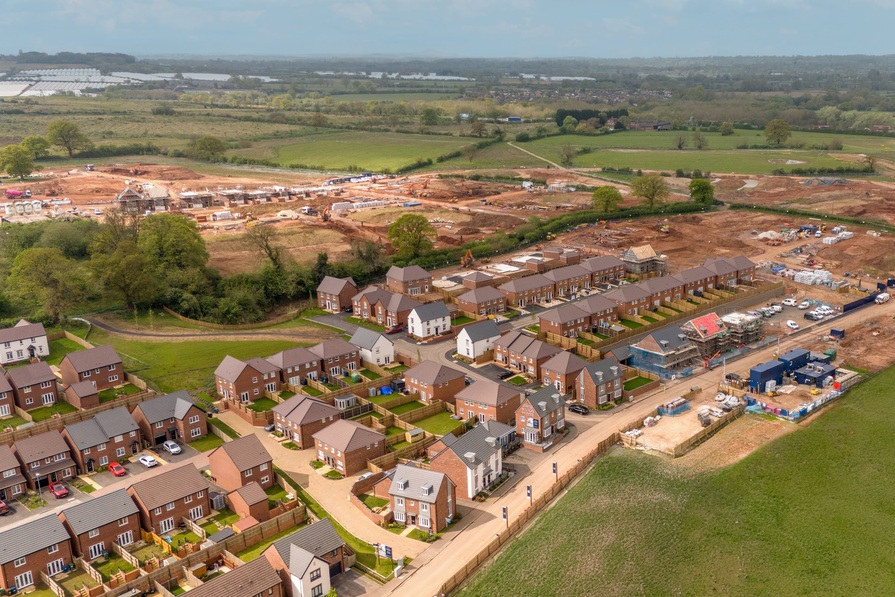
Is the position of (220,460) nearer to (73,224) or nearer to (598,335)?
(598,335)

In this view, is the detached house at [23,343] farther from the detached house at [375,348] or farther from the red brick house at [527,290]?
the red brick house at [527,290]

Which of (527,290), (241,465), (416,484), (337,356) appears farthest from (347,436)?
(527,290)

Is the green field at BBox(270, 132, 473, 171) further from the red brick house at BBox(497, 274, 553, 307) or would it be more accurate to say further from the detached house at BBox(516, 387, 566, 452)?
the detached house at BBox(516, 387, 566, 452)

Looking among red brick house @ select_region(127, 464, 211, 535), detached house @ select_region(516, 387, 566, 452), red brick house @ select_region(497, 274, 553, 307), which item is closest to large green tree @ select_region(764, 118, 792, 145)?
red brick house @ select_region(497, 274, 553, 307)

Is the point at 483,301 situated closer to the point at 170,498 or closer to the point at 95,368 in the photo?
the point at 95,368

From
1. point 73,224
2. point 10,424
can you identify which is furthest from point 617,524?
point 73,224
